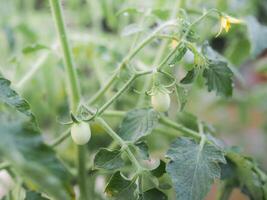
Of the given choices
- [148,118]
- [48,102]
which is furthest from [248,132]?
[148,118]

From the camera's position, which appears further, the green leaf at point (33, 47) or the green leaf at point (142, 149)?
the green leaf at point (33, 47)

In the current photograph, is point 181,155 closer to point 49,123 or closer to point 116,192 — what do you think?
point 116,192

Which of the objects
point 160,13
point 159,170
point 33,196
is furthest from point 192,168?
point 160,13

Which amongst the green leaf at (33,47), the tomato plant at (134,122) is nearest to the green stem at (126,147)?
the tomato plant at (134,122)

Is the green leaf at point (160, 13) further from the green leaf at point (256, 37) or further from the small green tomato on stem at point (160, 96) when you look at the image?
the small green tomato on stem at point (160, 96)

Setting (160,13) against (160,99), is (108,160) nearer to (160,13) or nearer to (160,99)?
(160,99)

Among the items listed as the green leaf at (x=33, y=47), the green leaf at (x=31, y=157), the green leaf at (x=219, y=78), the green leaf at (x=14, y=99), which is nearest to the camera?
the green leaf at (x=31, y=157)

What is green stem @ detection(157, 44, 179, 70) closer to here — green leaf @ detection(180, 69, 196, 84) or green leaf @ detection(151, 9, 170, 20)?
green leaf @ detection(180, 69, 196, 84)
